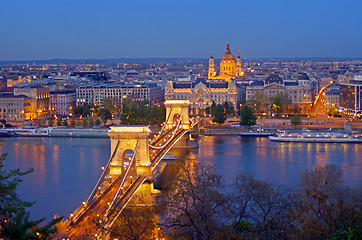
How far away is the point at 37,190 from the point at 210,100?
1434 cm

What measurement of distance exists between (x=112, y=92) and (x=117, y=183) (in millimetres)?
16498

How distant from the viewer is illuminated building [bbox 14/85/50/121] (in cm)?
2122

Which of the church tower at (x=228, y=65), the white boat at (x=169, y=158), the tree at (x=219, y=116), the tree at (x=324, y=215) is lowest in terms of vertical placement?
the white boat at (x=169, y=158)

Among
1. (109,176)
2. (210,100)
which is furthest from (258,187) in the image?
(210,100)

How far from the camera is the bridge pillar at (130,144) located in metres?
8.46

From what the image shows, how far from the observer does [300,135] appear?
52.1 ft

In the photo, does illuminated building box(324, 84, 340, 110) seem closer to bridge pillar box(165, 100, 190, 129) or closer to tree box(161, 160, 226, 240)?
bridge pillar box(165, 100, 190, 129)

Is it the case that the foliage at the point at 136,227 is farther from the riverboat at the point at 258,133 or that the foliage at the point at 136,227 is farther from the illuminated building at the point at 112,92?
the illuminated building at the point at 112,92

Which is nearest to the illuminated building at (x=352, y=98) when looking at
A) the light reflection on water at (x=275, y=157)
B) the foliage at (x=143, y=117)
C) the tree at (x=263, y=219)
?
the light reflection on water at (x=275, y=157)

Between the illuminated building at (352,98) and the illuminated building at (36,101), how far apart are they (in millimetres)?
10023

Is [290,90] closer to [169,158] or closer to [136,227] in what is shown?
[169,158]

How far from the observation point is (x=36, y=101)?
71.3 ft

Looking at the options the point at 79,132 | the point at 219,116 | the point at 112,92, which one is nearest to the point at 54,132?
the point at 79,132

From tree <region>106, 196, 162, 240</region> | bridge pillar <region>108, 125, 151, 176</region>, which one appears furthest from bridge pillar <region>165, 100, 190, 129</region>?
tree <region>106, 196, 162, 240</region>
